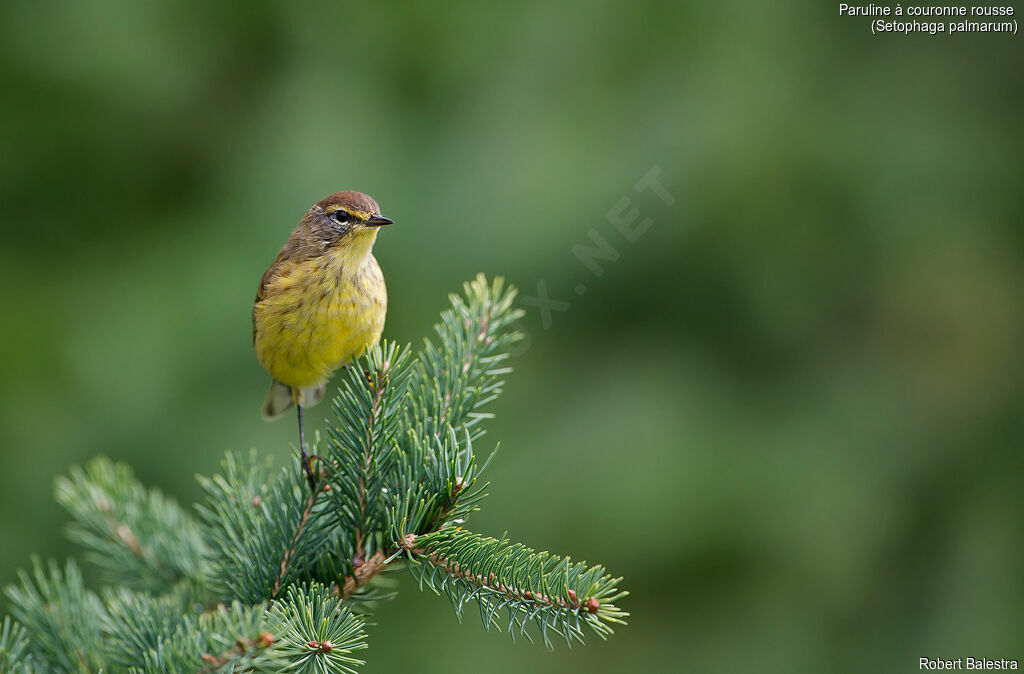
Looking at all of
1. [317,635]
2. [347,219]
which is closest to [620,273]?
[347,219]

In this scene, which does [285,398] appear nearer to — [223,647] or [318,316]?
[318,316]

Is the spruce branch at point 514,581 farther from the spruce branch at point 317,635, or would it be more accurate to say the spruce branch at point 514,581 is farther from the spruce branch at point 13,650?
the spruce branch at point 13,650

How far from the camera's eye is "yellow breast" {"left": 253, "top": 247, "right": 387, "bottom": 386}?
2574 mm

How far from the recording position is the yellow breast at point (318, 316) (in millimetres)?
2574

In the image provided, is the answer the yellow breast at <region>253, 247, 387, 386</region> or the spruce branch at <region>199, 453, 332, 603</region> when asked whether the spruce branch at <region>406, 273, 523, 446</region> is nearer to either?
the spruce branch at <region>199, 453, 332, 603</region>

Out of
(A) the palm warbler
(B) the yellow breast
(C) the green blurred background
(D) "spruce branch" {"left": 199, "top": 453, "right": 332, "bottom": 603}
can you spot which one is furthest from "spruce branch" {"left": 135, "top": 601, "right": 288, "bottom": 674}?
(C) the green blurred background

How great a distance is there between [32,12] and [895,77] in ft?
14.3

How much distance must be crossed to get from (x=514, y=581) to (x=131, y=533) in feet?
4.26

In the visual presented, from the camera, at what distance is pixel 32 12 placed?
428 centimetres

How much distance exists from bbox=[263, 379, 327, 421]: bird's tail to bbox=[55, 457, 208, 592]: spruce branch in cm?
71

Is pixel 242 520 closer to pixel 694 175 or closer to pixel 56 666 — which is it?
pixel 56 666

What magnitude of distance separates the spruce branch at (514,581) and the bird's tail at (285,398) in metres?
1.45

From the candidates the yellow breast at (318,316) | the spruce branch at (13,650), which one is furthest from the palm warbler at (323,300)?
the spruce branch at (13,650)

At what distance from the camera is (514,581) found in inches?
64.2
